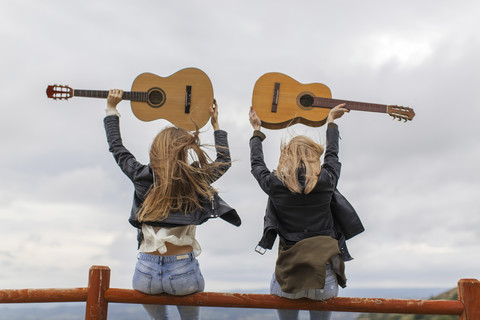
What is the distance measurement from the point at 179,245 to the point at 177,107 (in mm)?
1756

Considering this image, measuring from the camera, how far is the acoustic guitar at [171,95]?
4758 millimetres

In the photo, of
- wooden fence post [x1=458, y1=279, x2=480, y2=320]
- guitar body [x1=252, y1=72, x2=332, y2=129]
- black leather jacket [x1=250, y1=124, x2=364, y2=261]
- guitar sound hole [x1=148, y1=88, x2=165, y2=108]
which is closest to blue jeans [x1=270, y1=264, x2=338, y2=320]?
black leather jacket [x1=250, y1=124, x2=364, y2=261]

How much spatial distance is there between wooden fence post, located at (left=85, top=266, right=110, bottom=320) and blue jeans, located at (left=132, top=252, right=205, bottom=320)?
0.35m

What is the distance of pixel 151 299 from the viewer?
3.59 metres

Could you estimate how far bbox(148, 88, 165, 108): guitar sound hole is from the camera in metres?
4.86

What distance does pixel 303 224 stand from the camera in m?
3.54

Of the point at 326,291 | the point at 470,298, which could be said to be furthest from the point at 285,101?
the point at 470,298

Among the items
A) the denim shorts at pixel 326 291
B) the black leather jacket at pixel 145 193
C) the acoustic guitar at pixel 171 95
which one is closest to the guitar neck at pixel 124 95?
the acoustic guitar at pixel 171 95

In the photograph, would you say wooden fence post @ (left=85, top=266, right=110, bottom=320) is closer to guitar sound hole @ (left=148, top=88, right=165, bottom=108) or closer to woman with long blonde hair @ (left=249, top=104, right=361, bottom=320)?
woman with long blonde hair @ (left=249, top=104, right=361, bottom=320)

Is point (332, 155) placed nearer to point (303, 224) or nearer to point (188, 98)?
point (303, 224)

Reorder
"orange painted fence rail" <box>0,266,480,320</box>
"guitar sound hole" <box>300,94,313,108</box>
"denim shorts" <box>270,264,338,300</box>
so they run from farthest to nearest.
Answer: "guitar sound hole" <box>300,94,313,108</box>, "orange painted fence rail" <box>0,266,480,320</box>, "denim shorts" <box>270,264,338,300</box>

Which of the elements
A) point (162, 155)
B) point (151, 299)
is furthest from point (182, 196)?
point (151, 299)

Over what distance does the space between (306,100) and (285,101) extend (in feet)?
0.75

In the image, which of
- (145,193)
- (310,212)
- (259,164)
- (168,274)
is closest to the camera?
(168,274)
